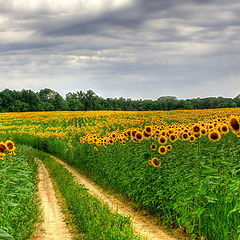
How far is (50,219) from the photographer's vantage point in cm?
906

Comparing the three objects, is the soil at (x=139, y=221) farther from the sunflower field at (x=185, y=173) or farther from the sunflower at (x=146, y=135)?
the sunflower at (x=146, y=135)

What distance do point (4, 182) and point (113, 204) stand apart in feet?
13.8

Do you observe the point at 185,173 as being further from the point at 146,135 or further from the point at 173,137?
the point at 146,135

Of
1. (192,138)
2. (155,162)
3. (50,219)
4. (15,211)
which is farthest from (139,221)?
(15,211)

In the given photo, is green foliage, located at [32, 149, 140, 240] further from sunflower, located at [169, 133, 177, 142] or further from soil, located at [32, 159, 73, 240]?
sunflower, located at [169, 133, 177, 142]

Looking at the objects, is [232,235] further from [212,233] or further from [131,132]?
[131,132]

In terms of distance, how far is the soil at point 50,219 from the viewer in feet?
25.6

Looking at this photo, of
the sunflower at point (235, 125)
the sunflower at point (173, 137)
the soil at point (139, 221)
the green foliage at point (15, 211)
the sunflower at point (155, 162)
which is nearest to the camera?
the sunflower at point (235, 125)

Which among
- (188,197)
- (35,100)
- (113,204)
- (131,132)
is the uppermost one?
(35,100)

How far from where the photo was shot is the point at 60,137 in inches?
942

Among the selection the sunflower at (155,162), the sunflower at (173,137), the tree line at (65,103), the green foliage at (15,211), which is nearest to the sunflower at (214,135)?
the sunflower at (173,137)

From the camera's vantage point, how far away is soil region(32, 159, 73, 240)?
25.6 feet

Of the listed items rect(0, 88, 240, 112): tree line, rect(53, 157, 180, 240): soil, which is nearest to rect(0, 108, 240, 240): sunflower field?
rect(53, 157, 180, 240): soil

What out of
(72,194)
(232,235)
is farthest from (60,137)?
(232,235)
